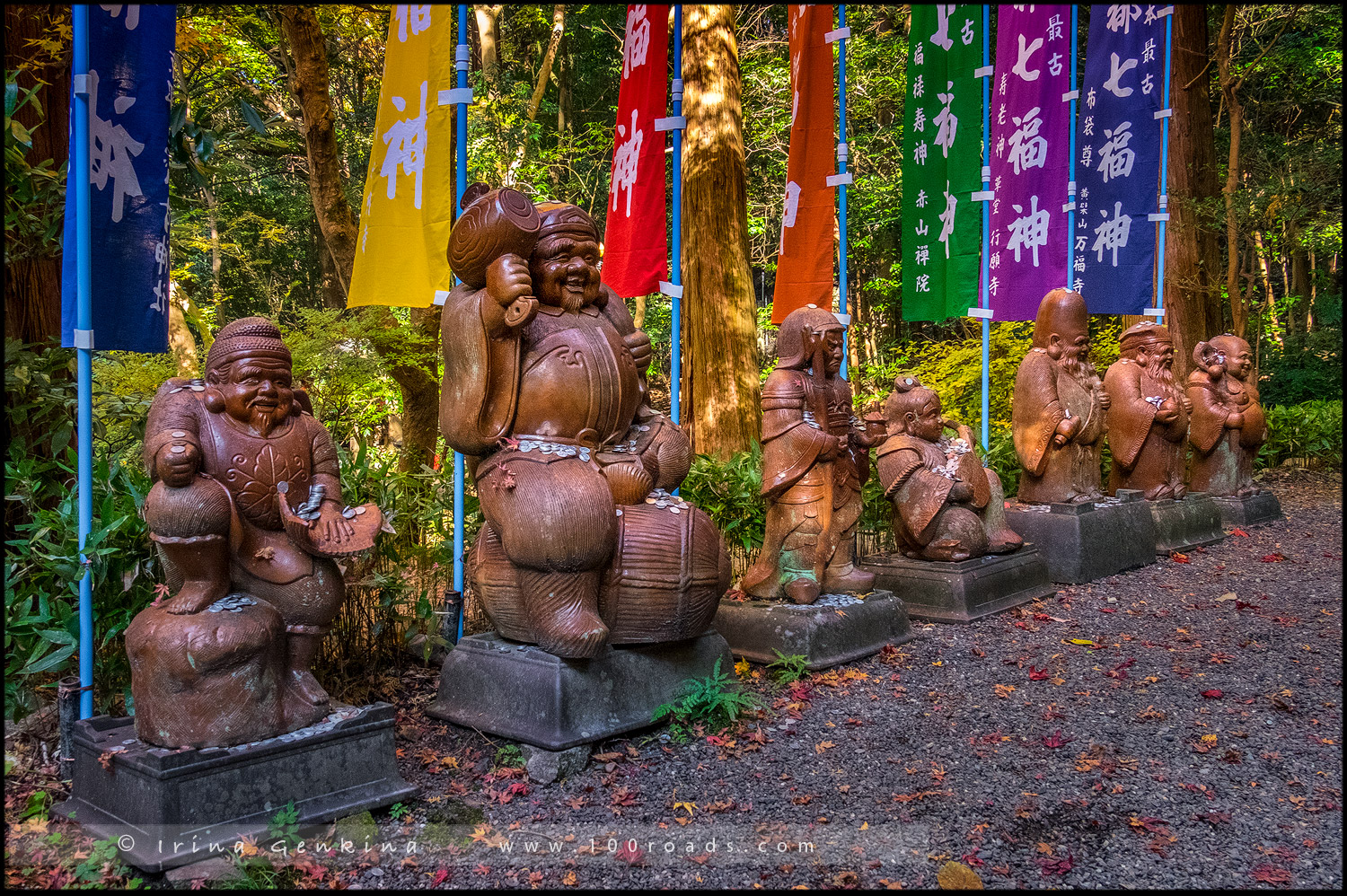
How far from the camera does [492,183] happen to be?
445 inches

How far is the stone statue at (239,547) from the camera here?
3027 mm

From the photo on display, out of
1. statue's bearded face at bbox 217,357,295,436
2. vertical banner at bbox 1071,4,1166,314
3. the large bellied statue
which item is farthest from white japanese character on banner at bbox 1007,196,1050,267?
statue's bearded face at bbox 217,357,295,436

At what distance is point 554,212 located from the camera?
13.1ft

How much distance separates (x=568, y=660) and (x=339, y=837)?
40.3 inches

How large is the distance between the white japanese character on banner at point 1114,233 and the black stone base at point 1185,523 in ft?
6.95

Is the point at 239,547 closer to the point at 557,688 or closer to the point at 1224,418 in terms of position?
the point at 557,688

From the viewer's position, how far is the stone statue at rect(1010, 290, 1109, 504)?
6727 mm

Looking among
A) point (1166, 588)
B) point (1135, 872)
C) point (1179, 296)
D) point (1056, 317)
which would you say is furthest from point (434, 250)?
point (1179, 296)

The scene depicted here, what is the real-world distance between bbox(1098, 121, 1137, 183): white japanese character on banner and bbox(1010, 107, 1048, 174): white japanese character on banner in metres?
0.76

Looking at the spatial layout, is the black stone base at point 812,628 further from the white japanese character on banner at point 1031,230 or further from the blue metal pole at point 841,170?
the white japanese character on banner at point 1031,230

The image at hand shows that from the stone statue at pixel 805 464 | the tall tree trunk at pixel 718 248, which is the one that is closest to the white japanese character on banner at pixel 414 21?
the stone statue at pixel 805 464

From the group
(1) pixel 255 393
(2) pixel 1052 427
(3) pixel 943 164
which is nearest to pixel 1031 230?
(3) pixel 943 164

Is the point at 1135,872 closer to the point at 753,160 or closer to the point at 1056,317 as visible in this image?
the point at 1056,317

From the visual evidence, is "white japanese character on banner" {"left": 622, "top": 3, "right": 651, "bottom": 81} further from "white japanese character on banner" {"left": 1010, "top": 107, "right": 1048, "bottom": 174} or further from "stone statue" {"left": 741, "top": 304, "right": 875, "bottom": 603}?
"white japanese character on banner" {"left": 1010, "top": 107, "right": 1048, "bottom": 174}
